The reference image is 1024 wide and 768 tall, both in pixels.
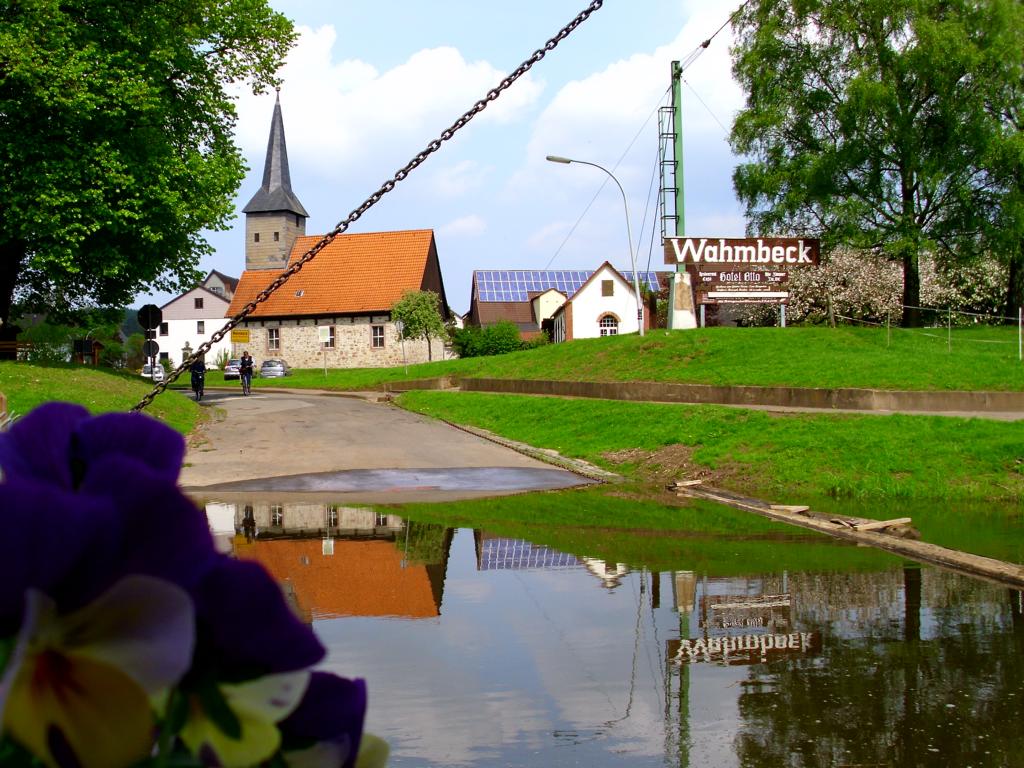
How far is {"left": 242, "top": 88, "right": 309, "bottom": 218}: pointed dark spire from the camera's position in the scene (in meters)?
86.8

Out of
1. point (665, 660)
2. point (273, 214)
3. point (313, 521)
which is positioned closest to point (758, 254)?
point (313, 521)

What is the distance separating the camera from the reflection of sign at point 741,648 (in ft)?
18.6

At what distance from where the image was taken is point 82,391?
21.2 meters

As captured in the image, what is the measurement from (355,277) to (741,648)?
6604cm

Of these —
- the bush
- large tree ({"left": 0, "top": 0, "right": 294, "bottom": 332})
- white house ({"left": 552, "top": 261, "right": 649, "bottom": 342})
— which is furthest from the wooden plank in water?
white house ({"left": 552, "top": 261, "right": 649, "bottom": 342})

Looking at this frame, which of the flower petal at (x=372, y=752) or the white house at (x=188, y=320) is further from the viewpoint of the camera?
the white house at (x=188, y=320)

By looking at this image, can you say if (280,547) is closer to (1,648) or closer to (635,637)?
(635,637)

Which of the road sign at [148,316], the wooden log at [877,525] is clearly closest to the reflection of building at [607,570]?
the wooden log at [877,525]

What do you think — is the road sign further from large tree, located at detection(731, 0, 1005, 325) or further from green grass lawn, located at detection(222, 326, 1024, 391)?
large tree, located at detection(731, 0, 1005, 325)

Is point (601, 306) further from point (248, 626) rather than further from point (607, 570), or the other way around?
A: point (248, 626)

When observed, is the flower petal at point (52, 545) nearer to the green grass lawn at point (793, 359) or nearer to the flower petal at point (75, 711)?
the flower petal at point (75, 711)

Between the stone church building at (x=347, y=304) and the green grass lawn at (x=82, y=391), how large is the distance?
40.0 meters

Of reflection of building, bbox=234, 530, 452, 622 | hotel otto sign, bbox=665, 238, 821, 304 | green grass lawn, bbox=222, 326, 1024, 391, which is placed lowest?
reflection of building, bbox=234, 530, 452, 622

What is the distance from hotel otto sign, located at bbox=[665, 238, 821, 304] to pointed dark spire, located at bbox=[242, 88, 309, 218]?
199 feet
